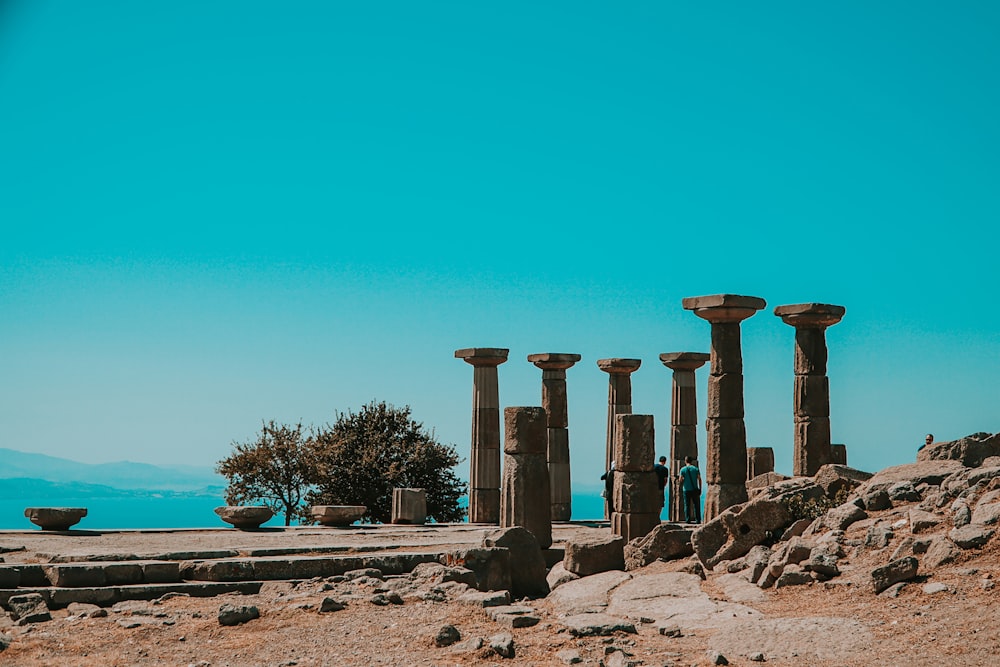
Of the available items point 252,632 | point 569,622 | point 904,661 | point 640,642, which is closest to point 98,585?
point 252,632

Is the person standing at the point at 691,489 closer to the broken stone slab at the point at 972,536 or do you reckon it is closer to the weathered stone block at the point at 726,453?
the weathered stone block at the point at 726,453

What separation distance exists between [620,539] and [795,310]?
9110mm

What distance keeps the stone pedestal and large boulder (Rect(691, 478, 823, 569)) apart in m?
13.2

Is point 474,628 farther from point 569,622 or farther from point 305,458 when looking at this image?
point 305,458

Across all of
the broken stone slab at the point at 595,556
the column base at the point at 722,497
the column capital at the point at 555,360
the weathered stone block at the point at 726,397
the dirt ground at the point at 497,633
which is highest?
the column capital at the point at 555,360

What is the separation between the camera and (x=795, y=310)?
24.4 metres

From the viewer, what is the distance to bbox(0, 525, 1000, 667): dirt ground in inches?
420

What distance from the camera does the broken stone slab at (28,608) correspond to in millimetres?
13609

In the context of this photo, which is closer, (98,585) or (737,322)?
(98,585)

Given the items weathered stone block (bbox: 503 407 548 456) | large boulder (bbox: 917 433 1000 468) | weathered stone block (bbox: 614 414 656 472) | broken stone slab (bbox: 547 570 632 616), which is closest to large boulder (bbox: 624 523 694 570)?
broken stone slab (bbox: 547 570 632 616)

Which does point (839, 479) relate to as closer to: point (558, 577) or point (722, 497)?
point (558, 577)

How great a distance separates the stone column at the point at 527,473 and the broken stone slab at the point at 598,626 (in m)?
7.45

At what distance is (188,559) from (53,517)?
7243 mm

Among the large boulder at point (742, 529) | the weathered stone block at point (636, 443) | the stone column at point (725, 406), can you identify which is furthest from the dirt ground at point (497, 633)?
the stone column at point (725, 406)
